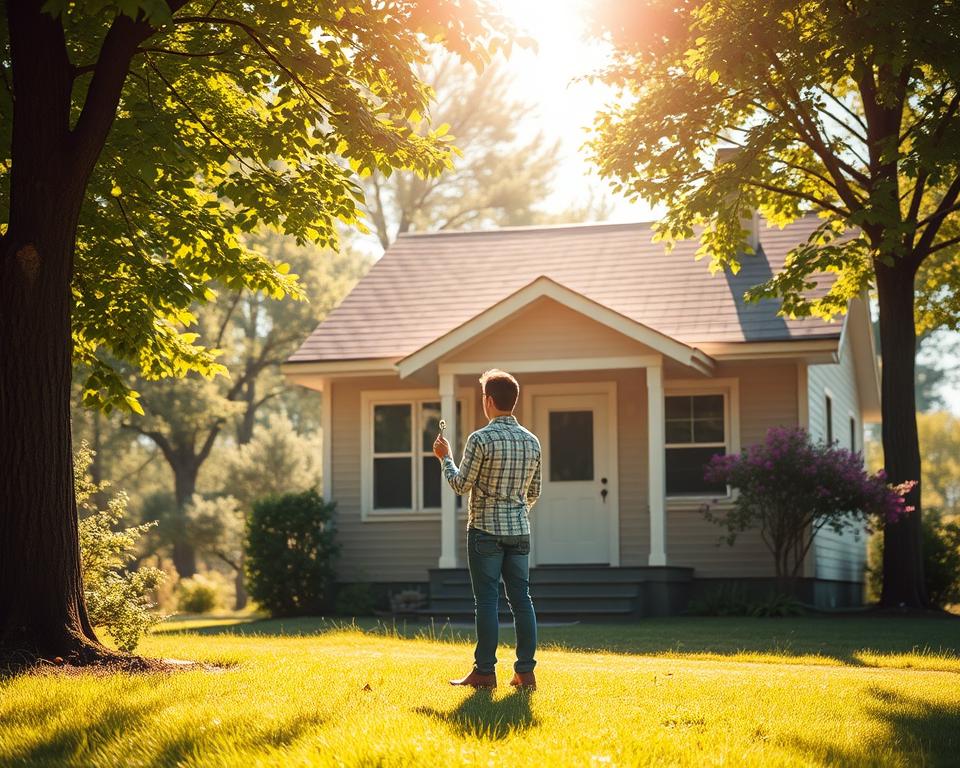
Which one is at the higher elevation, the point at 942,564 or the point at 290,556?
the point at 290,556

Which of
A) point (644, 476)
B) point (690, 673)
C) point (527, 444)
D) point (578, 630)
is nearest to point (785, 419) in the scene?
point (644, 476)

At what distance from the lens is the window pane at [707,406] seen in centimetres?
1789

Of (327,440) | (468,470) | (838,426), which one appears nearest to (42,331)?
(468,470)

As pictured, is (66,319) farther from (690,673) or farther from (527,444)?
(690,673)

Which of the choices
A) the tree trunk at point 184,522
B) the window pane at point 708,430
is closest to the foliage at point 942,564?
the window pane at point 708,430

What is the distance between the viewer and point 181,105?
10.7 meters

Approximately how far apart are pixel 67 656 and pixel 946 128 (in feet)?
32.8

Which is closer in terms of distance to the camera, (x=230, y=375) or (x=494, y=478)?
(x=494, y=478)

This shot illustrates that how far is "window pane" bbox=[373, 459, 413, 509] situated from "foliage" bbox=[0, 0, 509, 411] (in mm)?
7421

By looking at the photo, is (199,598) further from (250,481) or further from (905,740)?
(905,740)

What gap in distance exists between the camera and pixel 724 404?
17.8 m

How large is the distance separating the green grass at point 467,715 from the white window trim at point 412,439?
354 inches

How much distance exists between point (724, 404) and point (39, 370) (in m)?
11.4

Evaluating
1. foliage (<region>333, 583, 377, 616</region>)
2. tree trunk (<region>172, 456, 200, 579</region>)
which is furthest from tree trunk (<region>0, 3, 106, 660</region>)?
tree trunk (<region>172, 456, 200, 579</region>)
